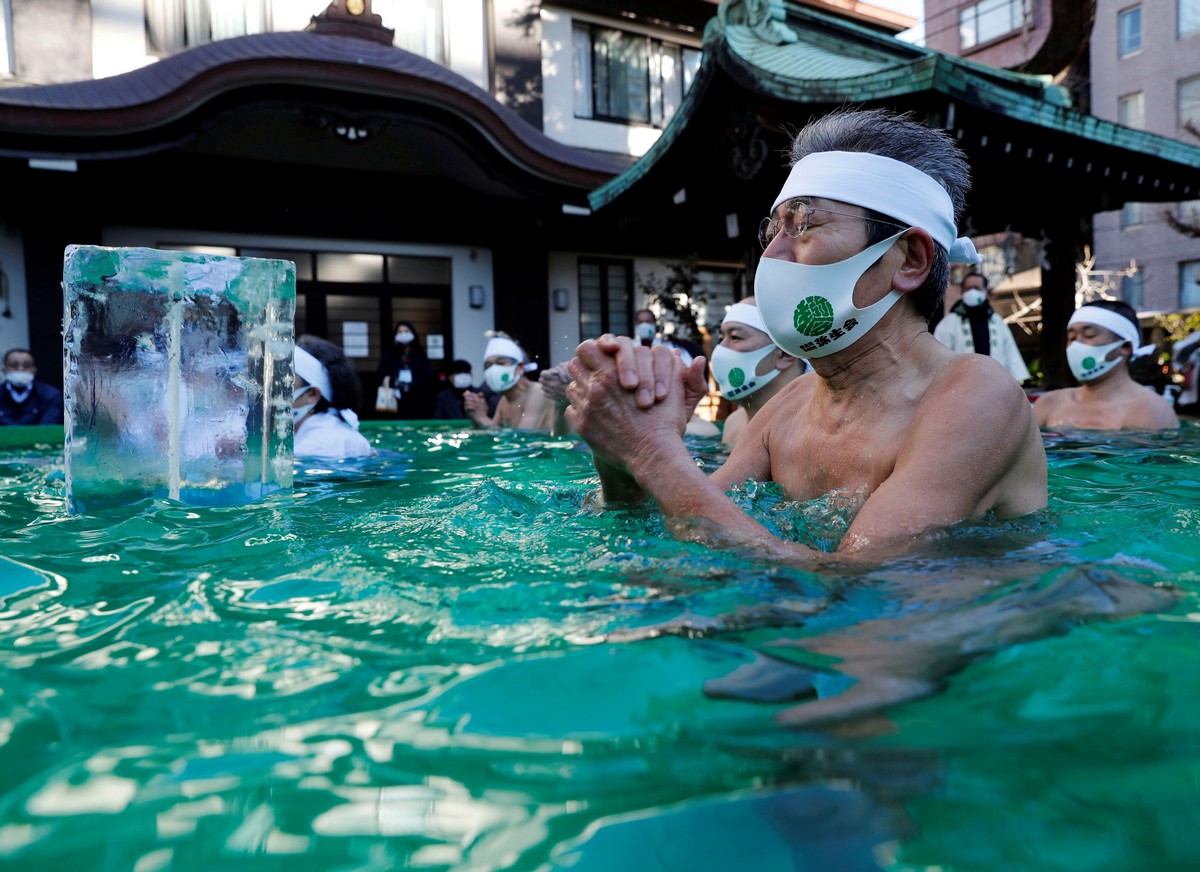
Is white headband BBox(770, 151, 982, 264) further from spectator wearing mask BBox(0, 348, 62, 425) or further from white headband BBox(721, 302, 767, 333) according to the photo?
spectator wearing mask BBox(0, 348, 62, 425)

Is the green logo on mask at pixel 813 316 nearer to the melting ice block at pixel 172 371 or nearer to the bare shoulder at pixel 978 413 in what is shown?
the bare shoulder at pixel 978 413

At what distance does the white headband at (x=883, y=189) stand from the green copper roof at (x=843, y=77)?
342 cm

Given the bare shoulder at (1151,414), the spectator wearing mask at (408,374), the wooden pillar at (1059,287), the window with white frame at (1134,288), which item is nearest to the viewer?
the bare shoulder at (1151,414)

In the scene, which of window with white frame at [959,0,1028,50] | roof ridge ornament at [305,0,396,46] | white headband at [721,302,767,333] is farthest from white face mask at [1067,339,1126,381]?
window with white frame at [959,0,1028,50]

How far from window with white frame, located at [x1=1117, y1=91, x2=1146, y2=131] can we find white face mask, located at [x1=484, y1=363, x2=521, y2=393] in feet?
84.6

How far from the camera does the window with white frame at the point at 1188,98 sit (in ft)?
83.3

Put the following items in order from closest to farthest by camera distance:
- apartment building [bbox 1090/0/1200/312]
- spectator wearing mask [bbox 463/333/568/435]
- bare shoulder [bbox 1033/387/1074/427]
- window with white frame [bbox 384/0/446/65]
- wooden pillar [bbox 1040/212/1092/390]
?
bare shoulder [bbox 1033/387/1074/427] → spectator wearing mask [bbox 463/333/568/435] → wooden pillar [bbox 1040/212/1092/390] → window with white frame [bbox 384/0/446/65] → apartment building [bbox 1090/0/1200/312]

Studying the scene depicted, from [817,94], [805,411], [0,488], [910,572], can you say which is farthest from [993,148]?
[0,488]

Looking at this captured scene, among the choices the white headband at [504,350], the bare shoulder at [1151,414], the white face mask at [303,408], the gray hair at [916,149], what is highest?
the gray hair at [916,149]

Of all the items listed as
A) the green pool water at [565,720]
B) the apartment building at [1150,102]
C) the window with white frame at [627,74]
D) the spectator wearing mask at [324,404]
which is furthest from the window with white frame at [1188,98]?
the green pool water at [565,720]

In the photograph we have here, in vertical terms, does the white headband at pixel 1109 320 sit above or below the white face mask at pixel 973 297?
below

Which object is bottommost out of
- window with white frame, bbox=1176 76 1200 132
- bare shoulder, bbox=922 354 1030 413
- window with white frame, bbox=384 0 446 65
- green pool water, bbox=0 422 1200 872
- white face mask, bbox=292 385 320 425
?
green pool water, bbox=0 422 1200 872

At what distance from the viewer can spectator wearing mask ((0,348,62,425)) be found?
28.3 feet

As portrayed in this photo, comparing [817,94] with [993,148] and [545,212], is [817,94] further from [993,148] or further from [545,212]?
[545,212]
